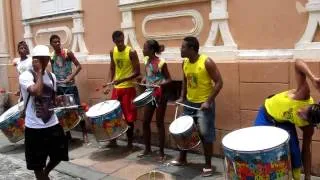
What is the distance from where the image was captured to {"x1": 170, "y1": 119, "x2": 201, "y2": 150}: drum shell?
4.64m

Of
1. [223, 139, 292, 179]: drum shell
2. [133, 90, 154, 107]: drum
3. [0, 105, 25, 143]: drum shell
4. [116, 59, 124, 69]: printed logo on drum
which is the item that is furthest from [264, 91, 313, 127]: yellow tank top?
[0, 105, 25, 143]: drum shell

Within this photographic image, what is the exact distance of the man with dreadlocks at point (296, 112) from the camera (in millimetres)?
3592

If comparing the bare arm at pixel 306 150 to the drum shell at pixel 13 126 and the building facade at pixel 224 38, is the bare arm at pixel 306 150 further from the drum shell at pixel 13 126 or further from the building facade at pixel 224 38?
the drum shell at pixel 13 126

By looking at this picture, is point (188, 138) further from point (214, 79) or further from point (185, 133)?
point (214, 79)

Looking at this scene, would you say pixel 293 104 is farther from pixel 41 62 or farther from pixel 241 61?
pixel 41 62

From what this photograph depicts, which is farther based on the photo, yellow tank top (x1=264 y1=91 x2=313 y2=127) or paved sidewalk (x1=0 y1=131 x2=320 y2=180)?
paved sidewalk (x1=0 y1=131 x2=320 y2=180)

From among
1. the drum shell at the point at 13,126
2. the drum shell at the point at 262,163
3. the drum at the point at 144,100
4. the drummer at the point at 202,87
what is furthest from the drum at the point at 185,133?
the drum shell at the point at 13,126

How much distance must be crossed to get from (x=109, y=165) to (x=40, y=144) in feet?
5.29

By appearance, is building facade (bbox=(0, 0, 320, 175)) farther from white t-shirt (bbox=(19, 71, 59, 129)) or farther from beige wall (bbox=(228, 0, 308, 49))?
white t-shirt (bbox=(19, 71, 59, 129))

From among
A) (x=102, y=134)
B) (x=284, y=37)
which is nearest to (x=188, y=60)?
(x=284, y=37)

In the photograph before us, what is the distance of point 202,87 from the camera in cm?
502

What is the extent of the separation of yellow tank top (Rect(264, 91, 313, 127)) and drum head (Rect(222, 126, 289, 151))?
224mm

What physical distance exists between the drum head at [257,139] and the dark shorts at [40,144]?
179cm

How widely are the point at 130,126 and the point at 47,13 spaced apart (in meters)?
3.63
